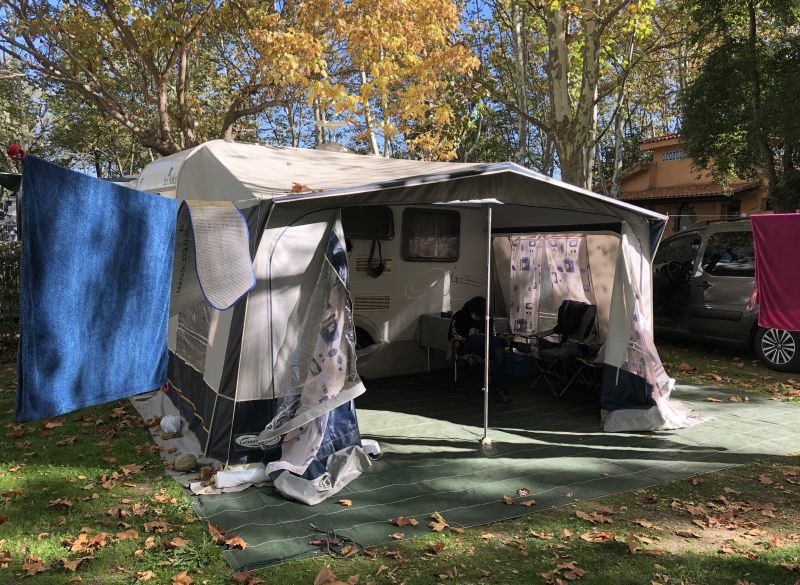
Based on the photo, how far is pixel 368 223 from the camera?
288 inches

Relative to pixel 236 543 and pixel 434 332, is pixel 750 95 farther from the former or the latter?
pixel 236 543

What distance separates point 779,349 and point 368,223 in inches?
212

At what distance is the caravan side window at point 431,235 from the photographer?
764 cm

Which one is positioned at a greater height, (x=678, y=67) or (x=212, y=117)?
(x=678, y=67)

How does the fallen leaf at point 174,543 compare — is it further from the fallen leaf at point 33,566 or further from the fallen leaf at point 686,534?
the fallen leaf at point 686,534

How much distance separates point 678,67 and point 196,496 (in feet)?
69.0

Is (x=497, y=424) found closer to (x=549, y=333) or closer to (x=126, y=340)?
(x=549, y=333)

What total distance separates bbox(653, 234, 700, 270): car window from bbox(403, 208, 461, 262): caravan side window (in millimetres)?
3396

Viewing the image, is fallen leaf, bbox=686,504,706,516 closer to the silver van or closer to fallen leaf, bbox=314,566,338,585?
fallen leaf, bbox=314,566,338,585

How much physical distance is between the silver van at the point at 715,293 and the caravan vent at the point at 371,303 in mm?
4329

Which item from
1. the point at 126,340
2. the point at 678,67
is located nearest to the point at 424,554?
the point at 126,340

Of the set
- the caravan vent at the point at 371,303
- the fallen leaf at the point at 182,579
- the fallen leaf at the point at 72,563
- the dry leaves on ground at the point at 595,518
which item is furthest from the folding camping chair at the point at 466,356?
the fallen leaf at the point at 72,563

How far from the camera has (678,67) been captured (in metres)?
20.4

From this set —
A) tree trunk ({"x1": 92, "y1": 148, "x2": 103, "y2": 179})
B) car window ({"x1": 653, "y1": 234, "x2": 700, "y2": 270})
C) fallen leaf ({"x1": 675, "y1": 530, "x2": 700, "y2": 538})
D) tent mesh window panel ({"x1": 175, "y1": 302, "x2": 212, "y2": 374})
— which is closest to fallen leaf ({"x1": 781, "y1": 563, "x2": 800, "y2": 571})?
fallen leaf ({"x1": 675, "y1": 530, "x2": 700, "y2": 538})
